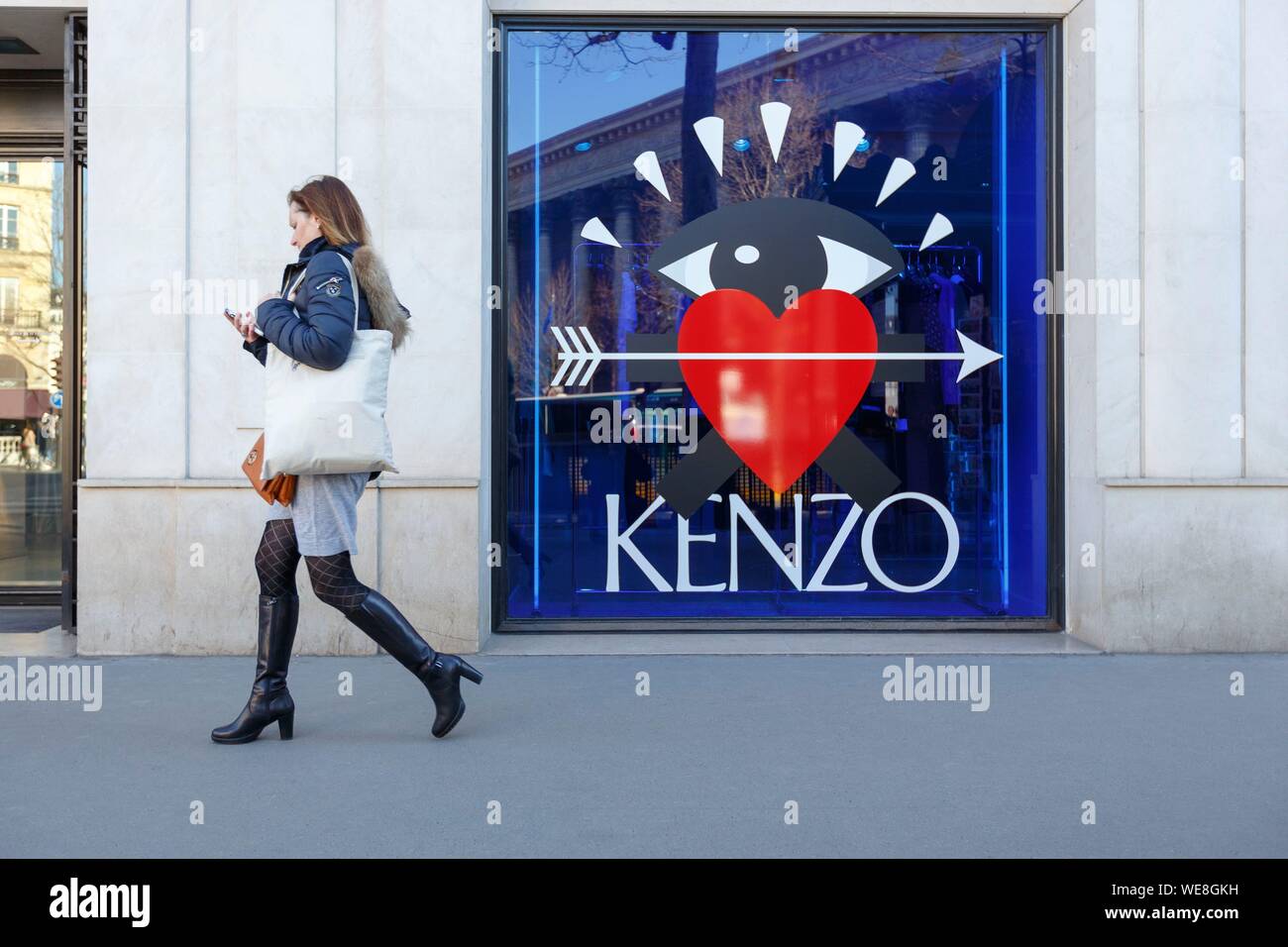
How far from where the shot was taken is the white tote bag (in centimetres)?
464

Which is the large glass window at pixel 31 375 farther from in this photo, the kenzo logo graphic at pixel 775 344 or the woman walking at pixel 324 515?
the woman walking at pixel 324 515


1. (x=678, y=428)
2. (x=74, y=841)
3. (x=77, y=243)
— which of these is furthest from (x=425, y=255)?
(x=74, y=841)

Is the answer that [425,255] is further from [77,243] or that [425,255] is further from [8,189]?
[8,189]

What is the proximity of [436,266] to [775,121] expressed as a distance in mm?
2219

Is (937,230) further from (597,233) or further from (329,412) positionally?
(329,412)

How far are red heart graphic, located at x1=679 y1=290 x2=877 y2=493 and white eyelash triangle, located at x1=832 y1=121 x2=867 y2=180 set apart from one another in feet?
2.49

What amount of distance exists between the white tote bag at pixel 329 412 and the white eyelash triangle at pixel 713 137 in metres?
3.32

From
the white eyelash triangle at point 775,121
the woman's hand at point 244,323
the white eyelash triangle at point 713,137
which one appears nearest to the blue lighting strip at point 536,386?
the white eyelash triangle at point 713,137

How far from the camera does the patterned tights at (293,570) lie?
188 inches

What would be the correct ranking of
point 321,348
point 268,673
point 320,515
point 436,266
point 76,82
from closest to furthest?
1. point 321,348
2. point 320,515
3. point 268,673
4. point 436,266
5. point 76,82

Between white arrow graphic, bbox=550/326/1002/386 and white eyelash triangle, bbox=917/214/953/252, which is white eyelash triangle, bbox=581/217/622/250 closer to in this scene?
white arrow graphic, bbox=550/326/1002/386

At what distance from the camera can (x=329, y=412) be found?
4648mm

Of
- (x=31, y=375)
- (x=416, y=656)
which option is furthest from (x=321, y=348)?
(x=31, y=375)

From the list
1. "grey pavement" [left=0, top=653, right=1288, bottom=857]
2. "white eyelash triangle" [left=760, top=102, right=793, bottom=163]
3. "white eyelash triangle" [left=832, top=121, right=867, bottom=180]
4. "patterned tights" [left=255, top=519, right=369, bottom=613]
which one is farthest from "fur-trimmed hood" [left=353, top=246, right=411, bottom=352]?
"white eyelash triangle" [left=832, top=121, right=867, bottom=180]
